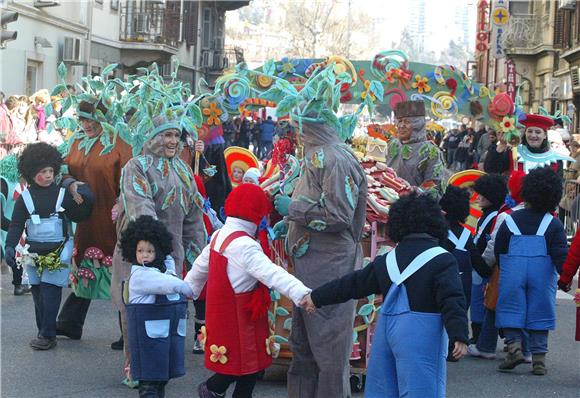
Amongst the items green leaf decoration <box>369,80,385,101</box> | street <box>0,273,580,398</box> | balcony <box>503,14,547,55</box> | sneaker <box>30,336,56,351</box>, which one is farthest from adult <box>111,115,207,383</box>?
balcony <box>503,14,547,55</box>

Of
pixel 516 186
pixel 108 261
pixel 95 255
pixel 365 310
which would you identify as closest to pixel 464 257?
pixel 516 186

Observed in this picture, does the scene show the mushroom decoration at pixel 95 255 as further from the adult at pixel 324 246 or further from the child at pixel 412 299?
the child at pixel 412 299

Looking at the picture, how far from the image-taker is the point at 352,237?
6871mm

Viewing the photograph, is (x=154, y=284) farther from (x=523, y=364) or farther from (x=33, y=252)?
(x=523, y=364)

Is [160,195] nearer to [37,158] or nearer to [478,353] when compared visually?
[37,158]

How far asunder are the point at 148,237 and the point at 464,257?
317 cm

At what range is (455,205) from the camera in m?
9.02

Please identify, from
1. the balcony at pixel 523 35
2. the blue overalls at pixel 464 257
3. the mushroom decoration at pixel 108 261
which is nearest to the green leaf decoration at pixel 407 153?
the blue overalls at pixel 464 257

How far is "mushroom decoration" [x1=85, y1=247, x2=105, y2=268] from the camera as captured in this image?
8.92 metres

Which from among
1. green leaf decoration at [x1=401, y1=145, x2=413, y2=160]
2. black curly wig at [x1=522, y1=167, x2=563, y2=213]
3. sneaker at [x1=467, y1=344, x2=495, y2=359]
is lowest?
sneaker at [x1=467, y1=344, x2=495, y2=359]

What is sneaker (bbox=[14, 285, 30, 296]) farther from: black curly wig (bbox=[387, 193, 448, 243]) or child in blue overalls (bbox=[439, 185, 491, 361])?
black curly wig (bbox=[387, 193, 448, 243])

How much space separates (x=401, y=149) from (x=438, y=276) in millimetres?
3862

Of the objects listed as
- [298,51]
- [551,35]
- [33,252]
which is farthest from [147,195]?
[298,51]

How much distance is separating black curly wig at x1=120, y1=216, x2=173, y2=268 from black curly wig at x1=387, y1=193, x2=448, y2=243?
5.01ft
